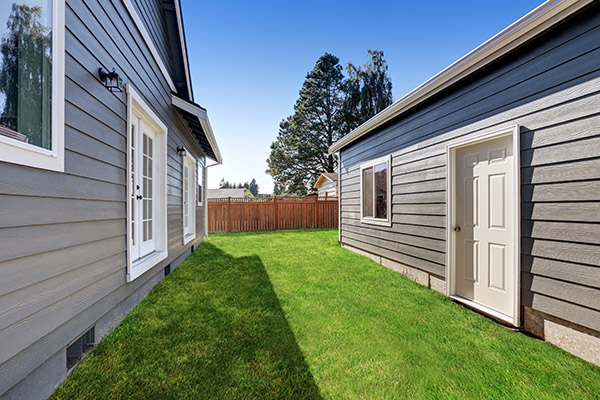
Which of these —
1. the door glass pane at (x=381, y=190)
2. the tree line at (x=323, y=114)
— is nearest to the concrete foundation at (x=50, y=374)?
the door glass pane at (x=381, y=190)

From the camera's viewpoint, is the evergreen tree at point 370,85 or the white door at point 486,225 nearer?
the white door at point 486,225

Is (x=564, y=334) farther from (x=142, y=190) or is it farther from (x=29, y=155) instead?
(x=142, y=190)

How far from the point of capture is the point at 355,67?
1767 centimetres

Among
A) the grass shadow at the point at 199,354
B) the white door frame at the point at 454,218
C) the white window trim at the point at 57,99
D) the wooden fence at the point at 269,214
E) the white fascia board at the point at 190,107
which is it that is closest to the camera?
the white window trim at the point at 57,99

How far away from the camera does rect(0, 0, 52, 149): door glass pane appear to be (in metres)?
1.17

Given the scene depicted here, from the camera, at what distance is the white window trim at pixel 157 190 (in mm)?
2396

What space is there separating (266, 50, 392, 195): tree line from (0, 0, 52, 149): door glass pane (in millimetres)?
17846

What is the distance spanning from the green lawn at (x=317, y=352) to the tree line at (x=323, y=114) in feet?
54.6

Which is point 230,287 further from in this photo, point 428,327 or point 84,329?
point 428,327

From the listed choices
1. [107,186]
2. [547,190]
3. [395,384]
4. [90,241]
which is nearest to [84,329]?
[90,241]

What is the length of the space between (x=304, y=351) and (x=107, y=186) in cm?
214

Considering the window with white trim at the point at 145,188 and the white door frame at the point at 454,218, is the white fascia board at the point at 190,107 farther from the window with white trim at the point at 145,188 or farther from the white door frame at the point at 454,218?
the white door frame at the point at 454,218

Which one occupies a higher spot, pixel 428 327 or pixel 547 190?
pixel 547 190

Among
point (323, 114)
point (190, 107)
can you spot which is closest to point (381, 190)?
point (190, 107)
